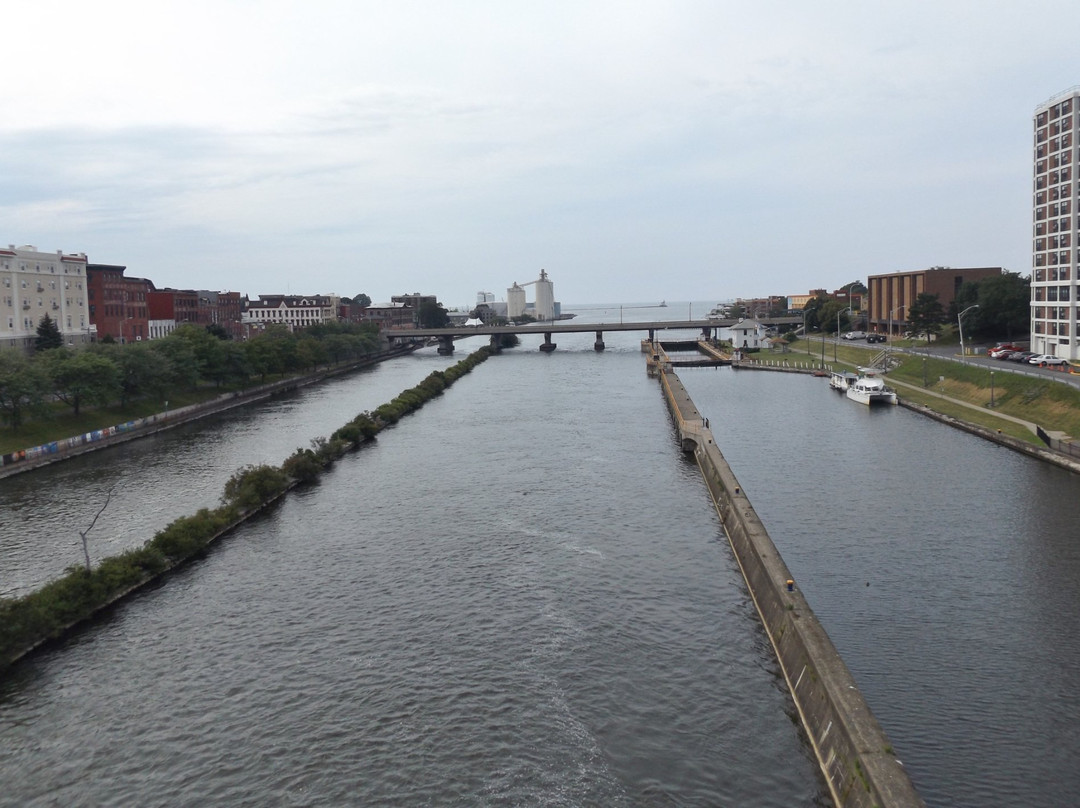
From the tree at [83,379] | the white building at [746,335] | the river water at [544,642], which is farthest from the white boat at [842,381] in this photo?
the tree at [83,379]

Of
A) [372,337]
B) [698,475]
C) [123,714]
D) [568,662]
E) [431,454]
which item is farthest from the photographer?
[372,337]

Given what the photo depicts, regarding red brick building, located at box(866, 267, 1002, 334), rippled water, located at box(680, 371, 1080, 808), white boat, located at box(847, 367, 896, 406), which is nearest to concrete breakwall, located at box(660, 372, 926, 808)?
rippled water, located at box(680, 371, 1080, 808)

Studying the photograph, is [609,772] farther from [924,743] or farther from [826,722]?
[924,743]

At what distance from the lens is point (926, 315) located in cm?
10194

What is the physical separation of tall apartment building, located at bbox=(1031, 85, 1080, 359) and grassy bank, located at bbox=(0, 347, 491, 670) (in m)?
65.4

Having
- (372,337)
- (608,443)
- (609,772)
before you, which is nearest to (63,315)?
(372,337)

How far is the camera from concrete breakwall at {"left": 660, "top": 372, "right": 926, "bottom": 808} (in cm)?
1622

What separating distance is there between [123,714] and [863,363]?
91784mm

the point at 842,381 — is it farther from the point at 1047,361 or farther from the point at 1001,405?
the point at 1001,405

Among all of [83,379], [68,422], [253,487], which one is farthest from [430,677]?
[83,379]

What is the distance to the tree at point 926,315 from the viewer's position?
10188 centimetres

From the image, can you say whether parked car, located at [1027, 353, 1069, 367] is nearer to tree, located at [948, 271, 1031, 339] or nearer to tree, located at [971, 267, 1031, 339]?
tree, located at [948, 271, 1031, 339]

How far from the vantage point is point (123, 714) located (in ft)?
74.9

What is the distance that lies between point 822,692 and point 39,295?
99.7 m
